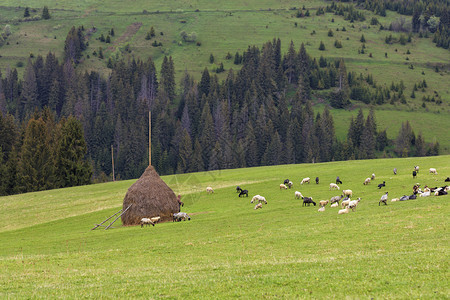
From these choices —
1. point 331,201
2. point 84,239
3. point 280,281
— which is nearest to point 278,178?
point 331,201

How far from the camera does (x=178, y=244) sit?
99.5 ft

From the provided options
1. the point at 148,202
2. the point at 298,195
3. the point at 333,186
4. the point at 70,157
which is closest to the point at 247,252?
the point at 148,202

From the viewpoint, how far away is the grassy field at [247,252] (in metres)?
17.4

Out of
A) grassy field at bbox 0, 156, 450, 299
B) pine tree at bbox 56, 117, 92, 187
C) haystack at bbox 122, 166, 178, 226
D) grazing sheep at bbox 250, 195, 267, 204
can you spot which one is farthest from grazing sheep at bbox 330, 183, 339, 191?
pine tree at bbox 56, 117, 92, 187

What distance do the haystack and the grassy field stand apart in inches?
82.3

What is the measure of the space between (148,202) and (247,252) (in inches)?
767

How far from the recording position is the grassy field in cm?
1742

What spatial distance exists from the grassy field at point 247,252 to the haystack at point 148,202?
2.09 meters

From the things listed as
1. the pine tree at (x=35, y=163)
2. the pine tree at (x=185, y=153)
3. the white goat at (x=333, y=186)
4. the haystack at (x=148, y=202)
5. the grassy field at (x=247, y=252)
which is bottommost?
the pine tree at (x=185, y=153)

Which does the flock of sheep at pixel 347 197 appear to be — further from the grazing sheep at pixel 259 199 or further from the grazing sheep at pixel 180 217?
the grazing sheep at pixel 180 217

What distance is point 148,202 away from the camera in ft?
144

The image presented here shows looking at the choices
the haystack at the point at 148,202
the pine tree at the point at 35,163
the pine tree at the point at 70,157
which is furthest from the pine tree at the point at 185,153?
the haystack at the point at 148,202

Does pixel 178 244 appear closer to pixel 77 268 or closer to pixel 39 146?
pixel 77 268

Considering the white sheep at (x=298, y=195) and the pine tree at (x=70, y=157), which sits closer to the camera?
the white sheep at (x=298, y=195)
